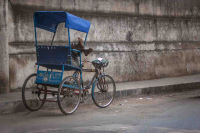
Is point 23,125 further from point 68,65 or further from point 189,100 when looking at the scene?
point 189,100

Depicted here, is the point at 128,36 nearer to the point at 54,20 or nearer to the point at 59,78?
the point at 54,20

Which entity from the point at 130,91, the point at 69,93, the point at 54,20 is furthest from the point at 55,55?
the point at 130,91

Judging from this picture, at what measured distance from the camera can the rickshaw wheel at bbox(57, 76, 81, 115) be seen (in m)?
5.57

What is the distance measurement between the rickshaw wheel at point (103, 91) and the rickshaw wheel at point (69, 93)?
1.62ft

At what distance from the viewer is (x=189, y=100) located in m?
6.98

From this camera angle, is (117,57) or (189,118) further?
(117,57)

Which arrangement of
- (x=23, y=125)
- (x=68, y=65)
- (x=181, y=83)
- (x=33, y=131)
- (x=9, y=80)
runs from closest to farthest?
(x=33, y=131)
(x=23, y=125)
(x=68, y=65)
(x=9, y=80)
(x=181, y=83)

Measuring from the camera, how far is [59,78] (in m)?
5.50

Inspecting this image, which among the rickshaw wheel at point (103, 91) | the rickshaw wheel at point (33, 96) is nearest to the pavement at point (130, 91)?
the rickshaw wheel at point (33, 96)

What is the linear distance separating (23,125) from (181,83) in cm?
549

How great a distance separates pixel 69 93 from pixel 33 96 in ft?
2.81

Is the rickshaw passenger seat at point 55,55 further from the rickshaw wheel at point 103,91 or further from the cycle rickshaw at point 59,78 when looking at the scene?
the rickshaw wheel at point 103,91

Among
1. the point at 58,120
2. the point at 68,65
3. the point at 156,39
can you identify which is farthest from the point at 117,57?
the point at 58,120

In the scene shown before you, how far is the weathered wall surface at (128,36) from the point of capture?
307 inches
